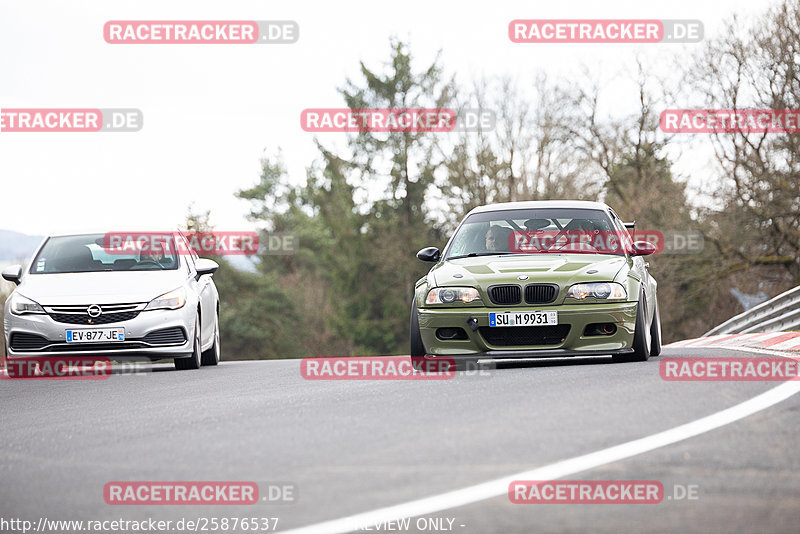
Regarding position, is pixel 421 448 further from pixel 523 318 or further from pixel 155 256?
pixel 155 256

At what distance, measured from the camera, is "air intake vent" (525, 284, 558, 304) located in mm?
10156

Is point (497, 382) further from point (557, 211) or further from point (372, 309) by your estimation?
point (372, 309)

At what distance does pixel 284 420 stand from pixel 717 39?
98.1 feet

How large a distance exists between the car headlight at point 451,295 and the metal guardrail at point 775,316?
871 cm

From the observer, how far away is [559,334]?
1012 cm

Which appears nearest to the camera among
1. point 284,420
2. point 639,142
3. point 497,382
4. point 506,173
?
point 284,420

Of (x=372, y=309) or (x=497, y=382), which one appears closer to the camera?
(x=497, y=382)

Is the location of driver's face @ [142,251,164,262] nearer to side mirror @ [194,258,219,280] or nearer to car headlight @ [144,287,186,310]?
side mirror @ [194,258,219,280]

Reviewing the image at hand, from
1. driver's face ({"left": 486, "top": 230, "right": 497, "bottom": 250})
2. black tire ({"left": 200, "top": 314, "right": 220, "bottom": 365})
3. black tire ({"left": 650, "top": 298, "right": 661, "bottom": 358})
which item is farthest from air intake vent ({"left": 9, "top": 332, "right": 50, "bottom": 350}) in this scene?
black tire ({"left": 650, "top": 298, "right": 661, "bottom": 358})

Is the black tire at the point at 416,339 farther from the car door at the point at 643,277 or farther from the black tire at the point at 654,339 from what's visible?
the black tire at the point at 654,339

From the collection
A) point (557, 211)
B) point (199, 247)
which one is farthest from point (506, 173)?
point (557, 211)

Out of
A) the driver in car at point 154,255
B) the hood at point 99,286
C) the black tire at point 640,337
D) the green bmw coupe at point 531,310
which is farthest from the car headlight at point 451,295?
the driver in car at point 154,255

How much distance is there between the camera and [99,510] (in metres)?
4.91

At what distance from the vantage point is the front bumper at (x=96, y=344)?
12.3m
